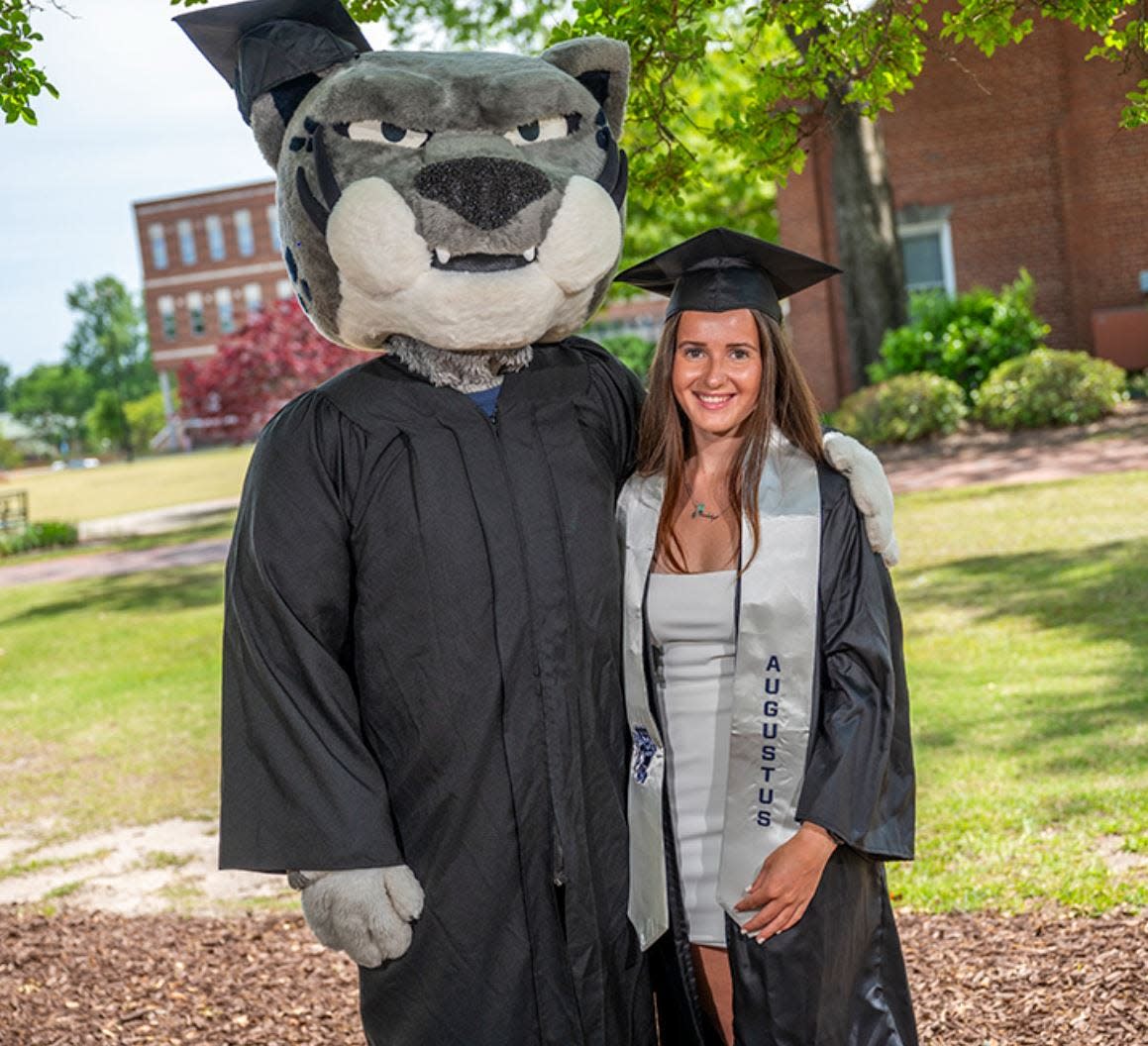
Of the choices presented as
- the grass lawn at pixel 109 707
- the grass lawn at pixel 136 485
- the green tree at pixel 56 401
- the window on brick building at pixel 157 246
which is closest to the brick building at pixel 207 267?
the window on brick building at pixel 157 246

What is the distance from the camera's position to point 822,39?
3920 millimetres

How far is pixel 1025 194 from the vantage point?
20.5 m

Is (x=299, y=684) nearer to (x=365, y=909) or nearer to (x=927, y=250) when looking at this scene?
(x=365, y=909)

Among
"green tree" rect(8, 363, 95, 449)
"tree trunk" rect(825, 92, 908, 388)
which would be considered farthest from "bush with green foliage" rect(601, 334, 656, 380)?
"green tree" rect(8, 363, 95, 449)

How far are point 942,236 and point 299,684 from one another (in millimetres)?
19846

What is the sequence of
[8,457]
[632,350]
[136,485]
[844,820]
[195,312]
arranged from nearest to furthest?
[844,820]
[632,350]
[136,485]
[195,312]
[8,457]

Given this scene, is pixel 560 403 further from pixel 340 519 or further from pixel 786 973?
pixel 786 973

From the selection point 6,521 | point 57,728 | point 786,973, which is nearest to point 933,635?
point 57,728

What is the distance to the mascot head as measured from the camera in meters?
2.74

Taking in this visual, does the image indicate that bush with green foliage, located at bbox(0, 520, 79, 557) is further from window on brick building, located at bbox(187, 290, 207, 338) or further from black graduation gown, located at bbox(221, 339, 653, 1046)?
window on brick building, located at bbox(187, 290, 207, 338)

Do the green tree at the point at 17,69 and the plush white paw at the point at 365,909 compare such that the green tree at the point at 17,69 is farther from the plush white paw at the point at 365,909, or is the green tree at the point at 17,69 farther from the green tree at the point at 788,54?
the plush white paw at the point at 365,909

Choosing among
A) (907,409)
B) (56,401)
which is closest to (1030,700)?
(907,409)

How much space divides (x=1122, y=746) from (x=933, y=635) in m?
2.68

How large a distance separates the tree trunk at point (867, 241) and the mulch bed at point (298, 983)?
47.5ft
